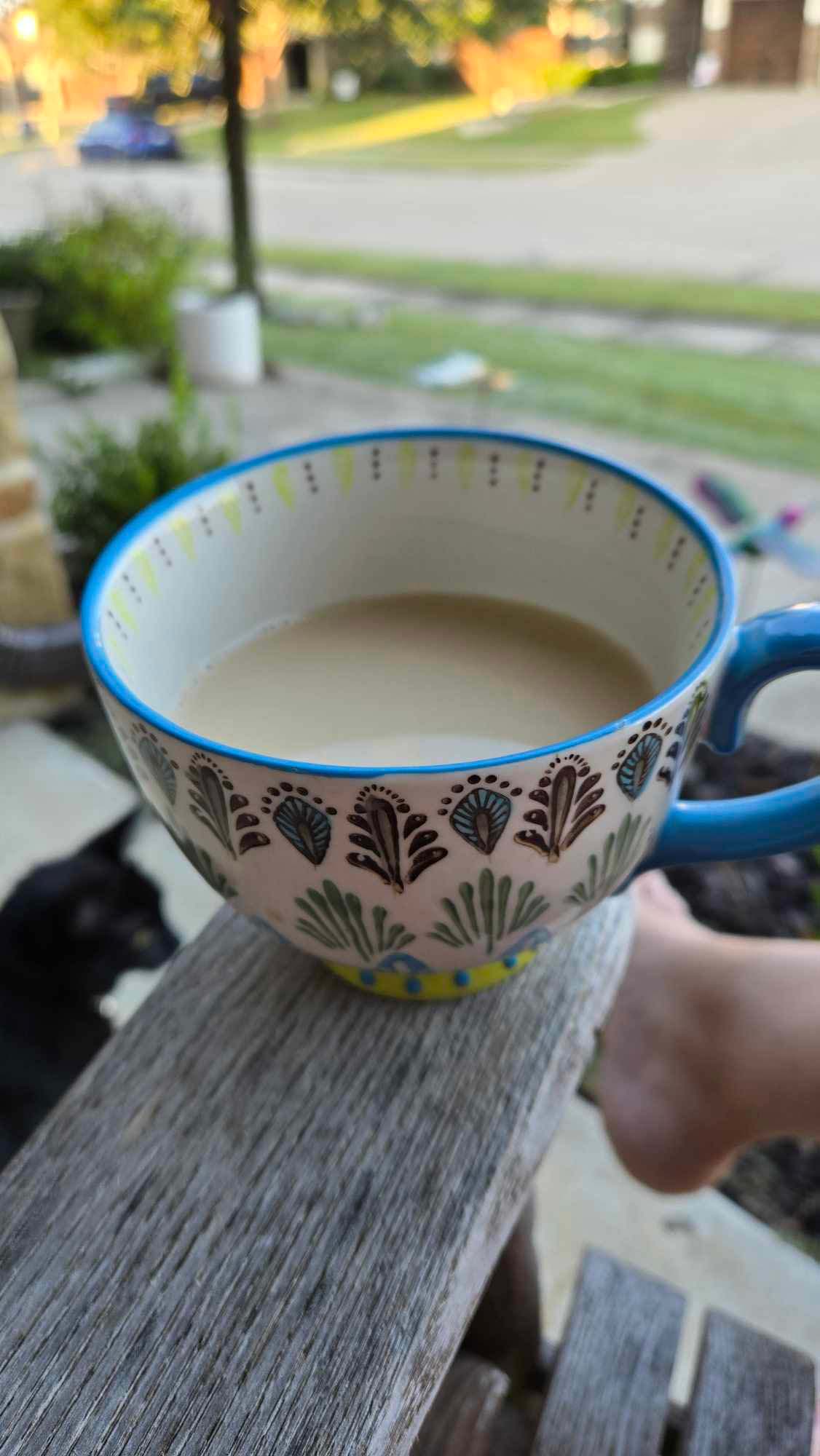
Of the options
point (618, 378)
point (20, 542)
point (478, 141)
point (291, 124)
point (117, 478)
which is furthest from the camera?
point (291, 124)

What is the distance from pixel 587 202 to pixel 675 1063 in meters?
8.19

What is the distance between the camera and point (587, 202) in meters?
7.66

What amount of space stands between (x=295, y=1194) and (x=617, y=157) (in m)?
11.1

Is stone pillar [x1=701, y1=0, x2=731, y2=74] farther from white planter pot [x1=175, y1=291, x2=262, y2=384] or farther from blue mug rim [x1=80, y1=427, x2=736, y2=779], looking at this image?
blue mug rim [x1=80, y1=427, x2=736, y2=779]

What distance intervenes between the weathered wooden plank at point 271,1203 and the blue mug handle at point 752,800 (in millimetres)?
96

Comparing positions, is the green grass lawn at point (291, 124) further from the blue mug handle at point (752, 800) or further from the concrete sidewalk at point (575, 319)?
the blue mug handle at point (752, 800)

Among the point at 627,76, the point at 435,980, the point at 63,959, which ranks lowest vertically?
the point at 63,959

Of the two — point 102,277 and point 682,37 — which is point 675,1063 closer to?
point 102,277

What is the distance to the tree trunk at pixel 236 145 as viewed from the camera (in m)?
3.68

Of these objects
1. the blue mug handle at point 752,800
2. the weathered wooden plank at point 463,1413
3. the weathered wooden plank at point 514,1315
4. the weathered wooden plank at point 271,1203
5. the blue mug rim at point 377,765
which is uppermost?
the blue mug rim at point 377,765

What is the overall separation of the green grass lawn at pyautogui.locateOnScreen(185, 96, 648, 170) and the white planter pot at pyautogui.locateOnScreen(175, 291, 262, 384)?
707 centimetres

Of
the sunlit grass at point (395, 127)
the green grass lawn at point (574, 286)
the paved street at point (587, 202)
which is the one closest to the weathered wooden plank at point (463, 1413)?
the green grass lawn at point (574, 286)

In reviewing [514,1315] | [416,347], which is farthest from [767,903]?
[416,347]

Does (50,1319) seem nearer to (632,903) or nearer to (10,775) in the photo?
(632,903)
